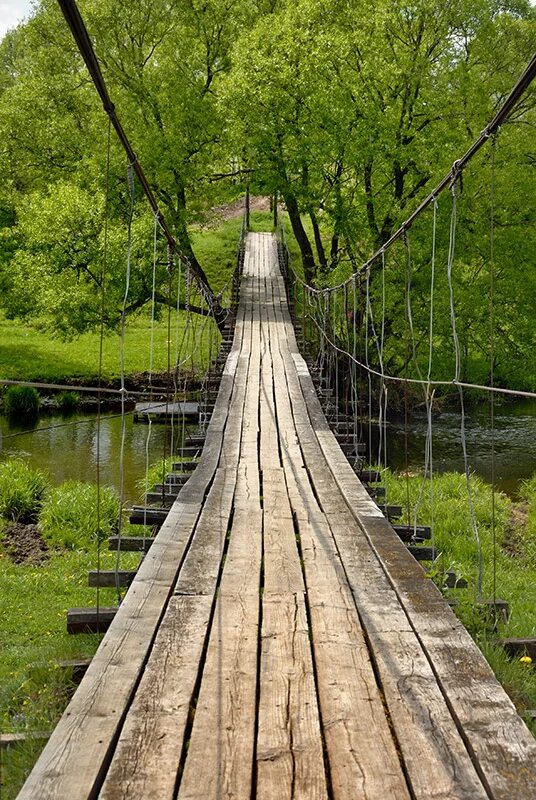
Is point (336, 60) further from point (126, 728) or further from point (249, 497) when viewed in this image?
point (126, 728)

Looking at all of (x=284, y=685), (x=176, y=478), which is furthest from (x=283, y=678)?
(x=176, y=478)

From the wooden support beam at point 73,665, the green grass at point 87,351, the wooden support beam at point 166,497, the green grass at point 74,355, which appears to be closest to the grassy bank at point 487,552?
the wooden support beam at point 166,497

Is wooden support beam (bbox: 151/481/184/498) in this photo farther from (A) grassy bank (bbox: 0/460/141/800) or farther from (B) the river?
(B) the river

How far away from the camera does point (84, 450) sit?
1208 cm

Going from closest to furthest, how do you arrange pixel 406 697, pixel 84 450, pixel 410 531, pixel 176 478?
1. pixel 406 697
2. pixel 410 531
3. pixel 176 478
4. pixel 84 450

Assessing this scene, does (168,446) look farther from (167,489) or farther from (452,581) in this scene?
(452,581)

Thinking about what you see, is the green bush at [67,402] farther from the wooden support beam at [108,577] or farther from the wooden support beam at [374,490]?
the wooden support beam at [108,577]

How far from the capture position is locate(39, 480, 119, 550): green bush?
8039 millimetres

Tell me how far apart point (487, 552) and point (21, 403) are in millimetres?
9424

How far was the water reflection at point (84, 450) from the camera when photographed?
34.7 ft

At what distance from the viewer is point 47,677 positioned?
10.9 feet

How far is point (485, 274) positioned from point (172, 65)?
7116 mm

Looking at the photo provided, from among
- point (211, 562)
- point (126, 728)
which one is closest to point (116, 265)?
point (211, 562)

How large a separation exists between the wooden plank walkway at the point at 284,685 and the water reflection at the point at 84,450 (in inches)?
246
